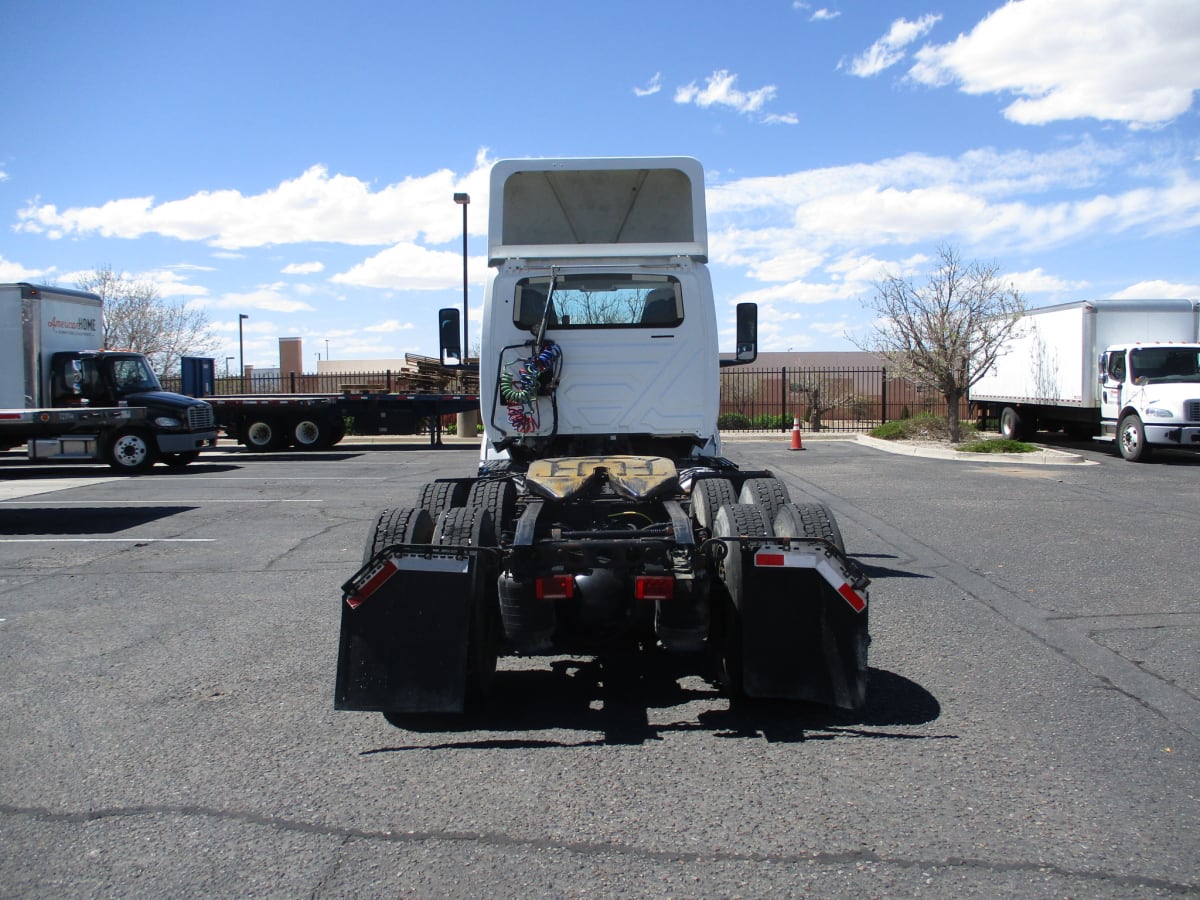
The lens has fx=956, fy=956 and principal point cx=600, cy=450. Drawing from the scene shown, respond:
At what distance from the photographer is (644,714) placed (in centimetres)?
482

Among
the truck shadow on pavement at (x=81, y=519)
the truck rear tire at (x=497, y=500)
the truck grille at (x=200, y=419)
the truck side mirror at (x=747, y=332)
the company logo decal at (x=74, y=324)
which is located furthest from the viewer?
the truck grille at (x=200, y=419)

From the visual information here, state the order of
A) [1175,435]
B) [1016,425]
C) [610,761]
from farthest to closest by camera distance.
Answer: [1016,425] < [1175,435] < [610,761]

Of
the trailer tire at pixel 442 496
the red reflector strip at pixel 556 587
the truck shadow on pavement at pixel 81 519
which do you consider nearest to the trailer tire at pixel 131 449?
the truck shadow on pavement at pixel 81 519

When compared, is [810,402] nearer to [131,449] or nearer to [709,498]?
[131,449]

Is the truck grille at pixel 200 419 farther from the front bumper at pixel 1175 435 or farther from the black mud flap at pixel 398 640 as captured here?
the front bumper at pixel 1175 435

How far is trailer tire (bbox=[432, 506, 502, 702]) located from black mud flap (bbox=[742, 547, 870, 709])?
4.13ft

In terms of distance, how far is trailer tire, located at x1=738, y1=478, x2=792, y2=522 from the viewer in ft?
17.9

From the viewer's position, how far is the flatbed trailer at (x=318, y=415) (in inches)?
957

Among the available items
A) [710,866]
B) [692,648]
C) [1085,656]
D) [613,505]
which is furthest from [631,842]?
[1085,656]

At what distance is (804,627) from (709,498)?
3.74 feet

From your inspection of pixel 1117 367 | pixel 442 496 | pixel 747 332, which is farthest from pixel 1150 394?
pixel 442 496

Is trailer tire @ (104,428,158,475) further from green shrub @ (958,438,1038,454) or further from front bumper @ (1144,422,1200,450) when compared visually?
front bumper @ (1144,422,1200,450)

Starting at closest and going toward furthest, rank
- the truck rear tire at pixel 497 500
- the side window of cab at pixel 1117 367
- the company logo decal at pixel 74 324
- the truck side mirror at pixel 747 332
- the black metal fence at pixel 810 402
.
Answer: the truck rear tire at pixel 497 500, the truck side mirror at pixel 747 332, the company logo decal at pixel 74 324, the side window of cab at pixel 1117 367, the black metal fence at pixel 810 402

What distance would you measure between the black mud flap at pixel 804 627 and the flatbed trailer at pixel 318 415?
20463 millimetres
